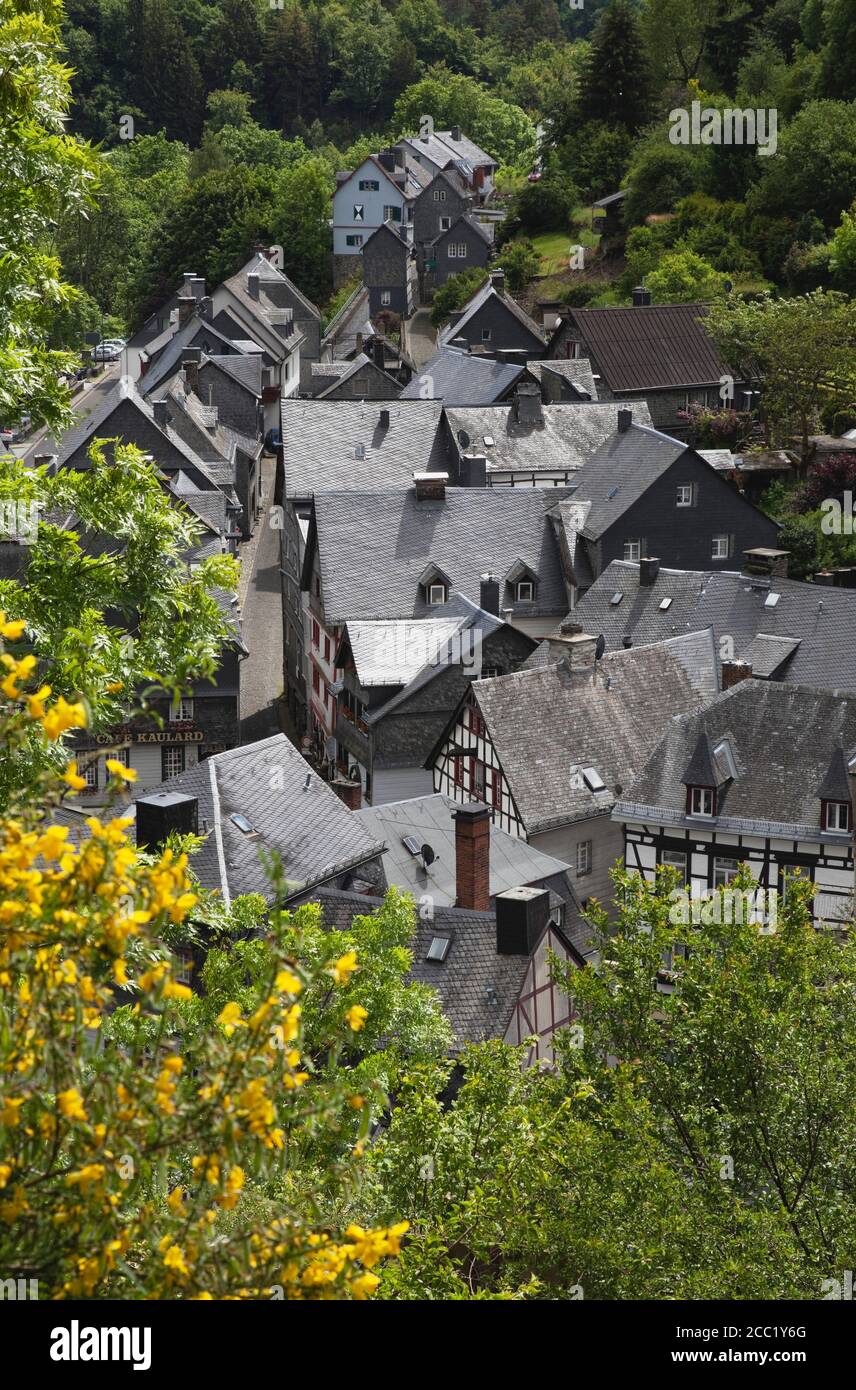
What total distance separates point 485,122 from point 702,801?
121157mm

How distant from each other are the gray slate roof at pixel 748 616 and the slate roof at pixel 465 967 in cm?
1545

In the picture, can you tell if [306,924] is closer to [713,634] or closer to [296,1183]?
[296,1183]

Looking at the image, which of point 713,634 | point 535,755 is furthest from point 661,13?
point 535,755

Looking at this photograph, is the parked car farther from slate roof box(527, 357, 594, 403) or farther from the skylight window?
the skylight window

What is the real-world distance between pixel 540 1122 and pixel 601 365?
62412 millimetres

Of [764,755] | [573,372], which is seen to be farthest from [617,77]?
[764,755]

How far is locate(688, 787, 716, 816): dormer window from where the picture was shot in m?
40.2

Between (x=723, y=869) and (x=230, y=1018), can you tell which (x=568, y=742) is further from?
(x=230, y=1018)

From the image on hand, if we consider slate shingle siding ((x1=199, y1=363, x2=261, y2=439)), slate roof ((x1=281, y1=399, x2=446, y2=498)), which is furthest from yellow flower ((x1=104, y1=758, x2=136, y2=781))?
slate shingle siding ((x1=199, y1=363, x2=261, y2=439))

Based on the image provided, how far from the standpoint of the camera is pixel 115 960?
793cm

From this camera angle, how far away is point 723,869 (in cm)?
4041

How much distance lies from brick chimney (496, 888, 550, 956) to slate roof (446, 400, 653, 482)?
1350 inches

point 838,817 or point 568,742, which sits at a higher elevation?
point 568,742

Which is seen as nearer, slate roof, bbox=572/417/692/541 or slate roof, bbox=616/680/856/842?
slate roof, bbox=616/680/856/842
